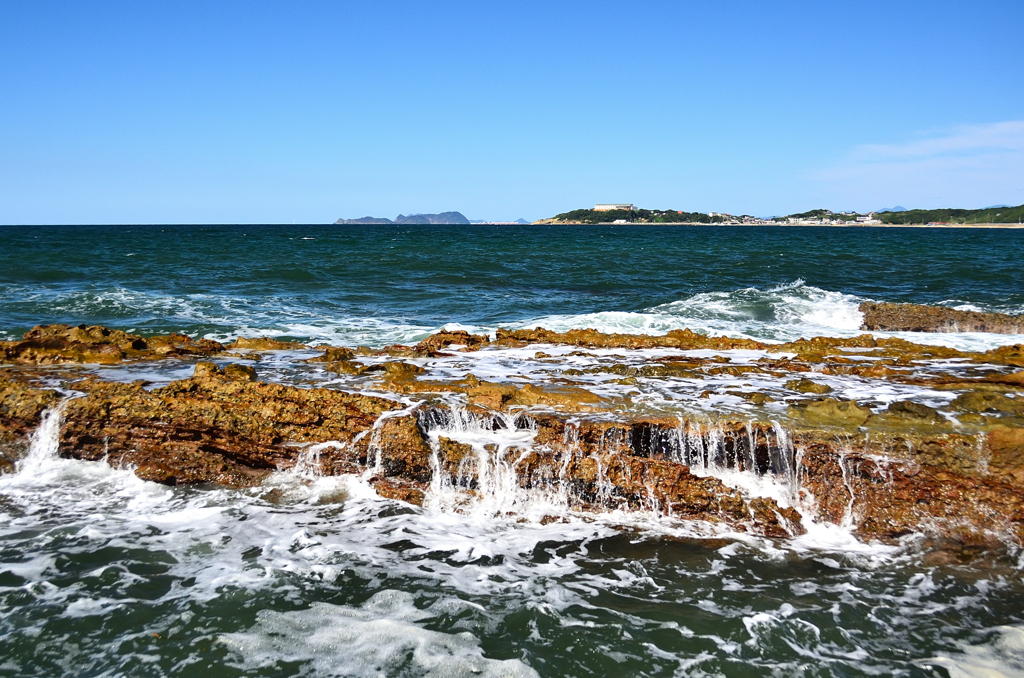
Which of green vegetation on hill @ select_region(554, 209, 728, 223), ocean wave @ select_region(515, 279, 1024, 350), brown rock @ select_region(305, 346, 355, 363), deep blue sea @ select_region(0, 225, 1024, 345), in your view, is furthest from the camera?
green vegetation on hill @ select_region(554, 209, 728, 223)

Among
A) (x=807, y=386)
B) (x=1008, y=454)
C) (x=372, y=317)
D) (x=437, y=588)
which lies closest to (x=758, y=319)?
(x=372, y=317)

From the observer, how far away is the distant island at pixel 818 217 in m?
120

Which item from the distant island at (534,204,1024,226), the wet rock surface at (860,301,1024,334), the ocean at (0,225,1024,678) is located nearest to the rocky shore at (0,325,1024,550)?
the ocean at (0,225,1024,678)

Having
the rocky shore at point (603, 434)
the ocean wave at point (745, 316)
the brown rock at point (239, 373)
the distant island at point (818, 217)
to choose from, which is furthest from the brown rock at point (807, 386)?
the distant island at point (818, 217)

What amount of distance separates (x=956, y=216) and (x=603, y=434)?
147 m

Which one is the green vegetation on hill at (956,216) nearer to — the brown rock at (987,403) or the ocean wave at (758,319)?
the ocean wave at (758,319)

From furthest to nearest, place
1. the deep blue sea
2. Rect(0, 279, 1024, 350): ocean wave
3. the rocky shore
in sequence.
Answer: the deep blue sea, Rect(0, 279, 1024, 350): ocean wave, the rocky shore

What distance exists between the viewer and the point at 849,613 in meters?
3.85

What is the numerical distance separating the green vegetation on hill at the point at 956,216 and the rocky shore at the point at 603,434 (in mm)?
129881

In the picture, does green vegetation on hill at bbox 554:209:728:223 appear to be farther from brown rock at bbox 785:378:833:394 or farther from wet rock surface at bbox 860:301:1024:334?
brown rock at bbox 785:378:833:394

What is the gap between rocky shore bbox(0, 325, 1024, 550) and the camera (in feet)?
15.3

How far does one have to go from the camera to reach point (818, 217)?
151625 mm

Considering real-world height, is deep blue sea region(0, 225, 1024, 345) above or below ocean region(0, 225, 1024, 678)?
above

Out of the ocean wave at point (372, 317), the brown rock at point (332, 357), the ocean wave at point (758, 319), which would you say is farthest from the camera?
the ocean wave at point (372, 317)
